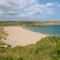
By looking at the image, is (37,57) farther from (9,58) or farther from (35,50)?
(35,50)

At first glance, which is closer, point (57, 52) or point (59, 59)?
point (59, 59)

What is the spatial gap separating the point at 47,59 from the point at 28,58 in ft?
3.28

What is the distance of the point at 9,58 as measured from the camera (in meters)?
11.6

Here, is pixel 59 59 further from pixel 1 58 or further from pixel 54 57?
pixel 1 58

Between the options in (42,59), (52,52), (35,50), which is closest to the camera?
(42,59)

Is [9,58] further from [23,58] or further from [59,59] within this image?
[59,59]

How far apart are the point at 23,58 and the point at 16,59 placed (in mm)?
398

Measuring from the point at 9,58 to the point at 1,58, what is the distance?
0.49 meters

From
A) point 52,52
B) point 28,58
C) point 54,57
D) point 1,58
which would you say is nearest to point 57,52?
point 52,52

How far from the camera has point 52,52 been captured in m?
13.5

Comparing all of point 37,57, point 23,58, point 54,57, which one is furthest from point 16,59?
point 54,57

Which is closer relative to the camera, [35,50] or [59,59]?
[59,59]

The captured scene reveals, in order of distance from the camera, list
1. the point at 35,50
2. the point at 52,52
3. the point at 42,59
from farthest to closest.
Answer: the point at 35,50 → the point at 52,52 → the point at 42,59

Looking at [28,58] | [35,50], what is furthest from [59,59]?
[35,50]
